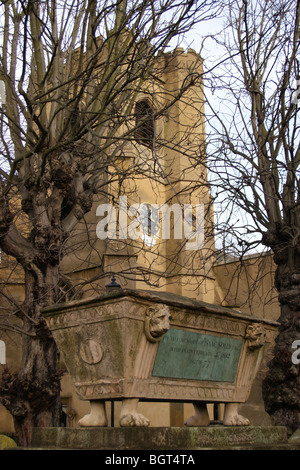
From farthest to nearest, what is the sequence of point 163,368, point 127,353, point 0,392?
1. point 0,392
2. point 163,368
3. point 127,353

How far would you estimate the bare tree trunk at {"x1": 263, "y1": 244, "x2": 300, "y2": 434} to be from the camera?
966 centimetres

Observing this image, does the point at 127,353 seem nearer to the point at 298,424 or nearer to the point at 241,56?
the point at 298,424

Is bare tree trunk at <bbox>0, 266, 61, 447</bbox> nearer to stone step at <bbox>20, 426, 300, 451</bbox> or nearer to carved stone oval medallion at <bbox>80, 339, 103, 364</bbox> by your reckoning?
stone step at <bbox>20, 426, 300, 451</bbox>

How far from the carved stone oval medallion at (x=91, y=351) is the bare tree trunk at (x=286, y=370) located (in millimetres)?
4846

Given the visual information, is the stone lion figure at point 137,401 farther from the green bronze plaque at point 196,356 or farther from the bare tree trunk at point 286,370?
the bare tree trunk at point 286,370

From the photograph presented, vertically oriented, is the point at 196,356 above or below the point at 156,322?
below

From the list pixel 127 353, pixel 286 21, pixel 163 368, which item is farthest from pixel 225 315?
pixel 286 21

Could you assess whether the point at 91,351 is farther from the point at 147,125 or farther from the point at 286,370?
the point at 147,125

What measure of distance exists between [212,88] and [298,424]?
646 centimetres

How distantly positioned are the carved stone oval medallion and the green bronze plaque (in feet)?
2.08

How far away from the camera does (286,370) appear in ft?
31.9

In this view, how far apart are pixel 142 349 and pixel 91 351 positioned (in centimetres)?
54

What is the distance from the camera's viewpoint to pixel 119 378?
18.7 ft

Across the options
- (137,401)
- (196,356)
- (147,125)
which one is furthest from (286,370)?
(147,125)
